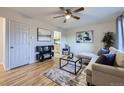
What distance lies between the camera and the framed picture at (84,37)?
6.46m

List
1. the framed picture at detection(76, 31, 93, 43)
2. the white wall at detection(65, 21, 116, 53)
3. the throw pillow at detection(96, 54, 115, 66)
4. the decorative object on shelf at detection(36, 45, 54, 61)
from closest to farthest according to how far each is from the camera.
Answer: the throw pillow at detection(96, 54, 115, 66) < the decorative object on shelf at detection(36, 45, 54, 61) < the white wall at detection(65, 21, 116, 53) < the framed picture at detection(76, 31, 93, 43)

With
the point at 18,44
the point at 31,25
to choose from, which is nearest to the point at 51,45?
the point at 31,25

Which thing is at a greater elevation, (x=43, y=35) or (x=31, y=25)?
(x=31, y=25)

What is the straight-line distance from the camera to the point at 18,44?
4172 mm

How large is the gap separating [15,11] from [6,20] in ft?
1.85

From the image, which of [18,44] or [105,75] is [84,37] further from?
[105,75]

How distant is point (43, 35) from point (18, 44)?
5.49ft

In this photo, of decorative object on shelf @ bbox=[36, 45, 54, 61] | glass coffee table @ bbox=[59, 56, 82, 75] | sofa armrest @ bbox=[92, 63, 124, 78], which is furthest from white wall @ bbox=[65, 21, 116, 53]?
sofa armrest @ bbox=[92, 63, 124, 78]

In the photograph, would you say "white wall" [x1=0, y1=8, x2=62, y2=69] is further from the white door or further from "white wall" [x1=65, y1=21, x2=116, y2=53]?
"white wall" [x1=65, y1=21, x2=116, y2=53]

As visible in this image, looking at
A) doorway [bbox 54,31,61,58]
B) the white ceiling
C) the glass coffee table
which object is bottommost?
the glass coffee table

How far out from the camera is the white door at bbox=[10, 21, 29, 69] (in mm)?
3903

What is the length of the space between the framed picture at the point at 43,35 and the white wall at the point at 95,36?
2.21 metres
